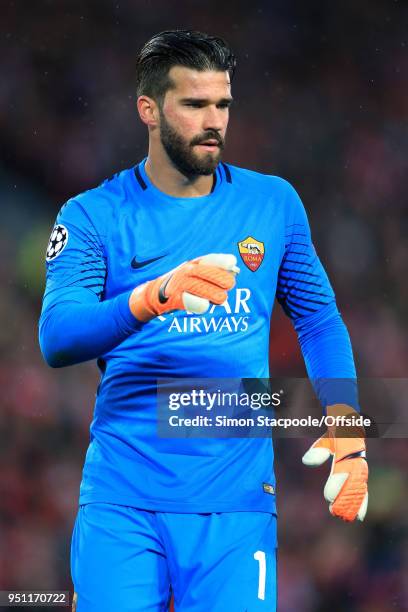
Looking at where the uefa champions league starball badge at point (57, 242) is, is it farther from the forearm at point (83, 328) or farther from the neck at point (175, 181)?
the neck at point (175, 181)

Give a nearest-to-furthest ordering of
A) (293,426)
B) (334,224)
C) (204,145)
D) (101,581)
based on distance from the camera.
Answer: (101,581)
(204,145)
(293,426)
(334,224)

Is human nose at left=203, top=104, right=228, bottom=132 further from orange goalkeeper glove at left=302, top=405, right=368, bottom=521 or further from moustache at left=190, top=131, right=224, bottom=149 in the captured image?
orange goalkeeper glove at left=302, top=405, right=368, bottom=521

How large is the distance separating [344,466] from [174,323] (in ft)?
1.89

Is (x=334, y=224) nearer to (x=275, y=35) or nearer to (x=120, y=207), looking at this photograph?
(x=275, y=35)

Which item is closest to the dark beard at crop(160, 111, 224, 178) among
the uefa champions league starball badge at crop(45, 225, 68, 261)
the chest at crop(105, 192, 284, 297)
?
the chest at crop(105, 192, 284, 297)

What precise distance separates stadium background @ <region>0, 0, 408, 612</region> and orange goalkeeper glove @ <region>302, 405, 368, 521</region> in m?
2.92

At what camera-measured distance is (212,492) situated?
2738 mm

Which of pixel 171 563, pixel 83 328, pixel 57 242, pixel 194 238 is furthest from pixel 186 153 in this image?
pixel 171 563

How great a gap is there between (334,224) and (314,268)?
3.25m

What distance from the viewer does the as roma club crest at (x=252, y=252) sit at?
2904 millimetres

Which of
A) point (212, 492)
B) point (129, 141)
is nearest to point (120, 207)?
point (212, 492)

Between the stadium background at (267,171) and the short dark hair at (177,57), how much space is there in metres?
3.13

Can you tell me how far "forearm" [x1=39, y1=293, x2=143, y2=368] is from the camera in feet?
8.26

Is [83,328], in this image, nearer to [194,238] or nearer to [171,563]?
[194,238]
